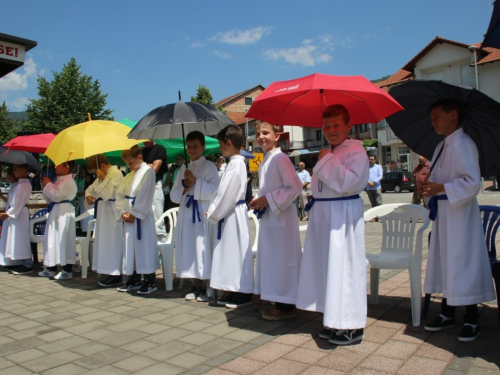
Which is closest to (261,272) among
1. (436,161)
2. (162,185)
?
(436,161)

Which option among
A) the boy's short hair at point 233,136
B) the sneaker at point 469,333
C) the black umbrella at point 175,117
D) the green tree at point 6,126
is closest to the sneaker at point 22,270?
the black umbrella at point 175,117

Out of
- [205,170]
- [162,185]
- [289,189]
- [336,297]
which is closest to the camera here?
[336,297]

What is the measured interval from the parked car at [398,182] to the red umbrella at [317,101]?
27.1 meters

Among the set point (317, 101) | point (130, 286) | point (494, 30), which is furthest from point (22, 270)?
point (494, 30)

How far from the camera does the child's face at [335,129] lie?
165 inches

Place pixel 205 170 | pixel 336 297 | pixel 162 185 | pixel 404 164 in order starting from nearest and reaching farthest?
pixel 336 297
pixel 205 170
pixel 162 185
pixel 404 164

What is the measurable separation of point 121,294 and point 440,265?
161 inches

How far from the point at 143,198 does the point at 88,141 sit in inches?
39.8

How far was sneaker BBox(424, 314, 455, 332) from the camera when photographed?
4164mm

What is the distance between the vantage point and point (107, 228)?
6594 millimetres

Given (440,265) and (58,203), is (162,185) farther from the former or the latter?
(440,265)

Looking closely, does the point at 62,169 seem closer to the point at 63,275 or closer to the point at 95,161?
the point at 95,161

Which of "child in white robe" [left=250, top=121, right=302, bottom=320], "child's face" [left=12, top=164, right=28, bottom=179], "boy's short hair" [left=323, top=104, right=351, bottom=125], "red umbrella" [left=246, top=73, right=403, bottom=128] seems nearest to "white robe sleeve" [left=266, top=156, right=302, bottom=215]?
"child in white robe" [left=250, top=121, right=302, bottom=320]

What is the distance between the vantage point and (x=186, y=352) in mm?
3928
